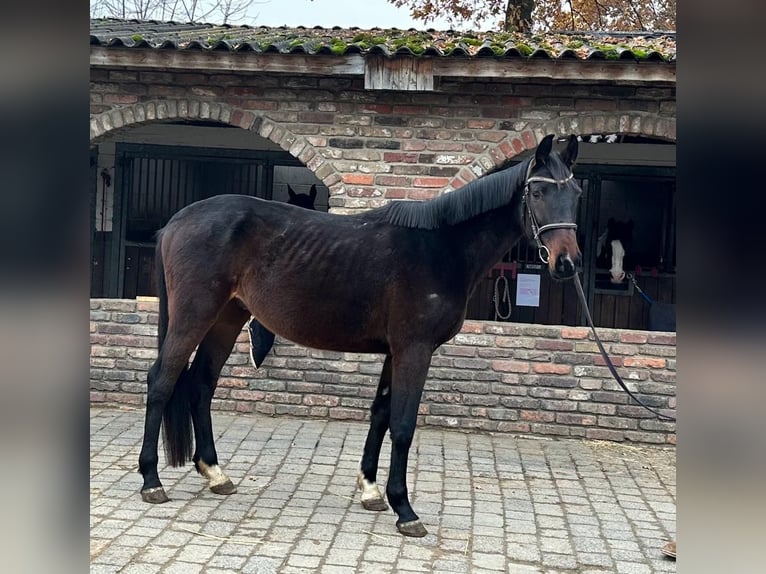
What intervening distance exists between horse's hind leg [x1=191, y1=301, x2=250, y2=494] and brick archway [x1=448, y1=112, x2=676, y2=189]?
2.41 metres

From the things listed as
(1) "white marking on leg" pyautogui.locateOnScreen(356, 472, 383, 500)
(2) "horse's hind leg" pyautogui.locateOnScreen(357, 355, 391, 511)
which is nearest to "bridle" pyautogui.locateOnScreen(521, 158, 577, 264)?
(2) "horse's hind leg" pyautogui.locateOnScreen(357, 355, 391, 511)

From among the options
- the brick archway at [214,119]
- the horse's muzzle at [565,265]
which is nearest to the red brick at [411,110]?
the brick archway at [214,119]

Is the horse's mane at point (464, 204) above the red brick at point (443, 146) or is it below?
below

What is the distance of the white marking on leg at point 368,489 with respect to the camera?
3.99 meters

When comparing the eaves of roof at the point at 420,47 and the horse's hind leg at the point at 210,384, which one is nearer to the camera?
the horse's hind leg at the point at 210,384

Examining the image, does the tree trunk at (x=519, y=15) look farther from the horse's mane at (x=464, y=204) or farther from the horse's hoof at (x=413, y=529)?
the horse's hoof at (x=413, y=529)

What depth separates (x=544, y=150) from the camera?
142 inches

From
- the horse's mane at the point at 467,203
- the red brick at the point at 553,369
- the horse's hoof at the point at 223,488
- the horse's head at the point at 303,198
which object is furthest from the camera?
the horse's head at the point at 303,198

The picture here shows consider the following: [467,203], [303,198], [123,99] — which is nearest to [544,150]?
[467,203]

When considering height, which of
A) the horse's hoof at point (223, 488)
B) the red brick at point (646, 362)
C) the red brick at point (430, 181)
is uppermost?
the red brick at point (430, 181)

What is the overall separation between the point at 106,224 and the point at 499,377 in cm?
514

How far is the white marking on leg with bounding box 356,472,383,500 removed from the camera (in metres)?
3.99
